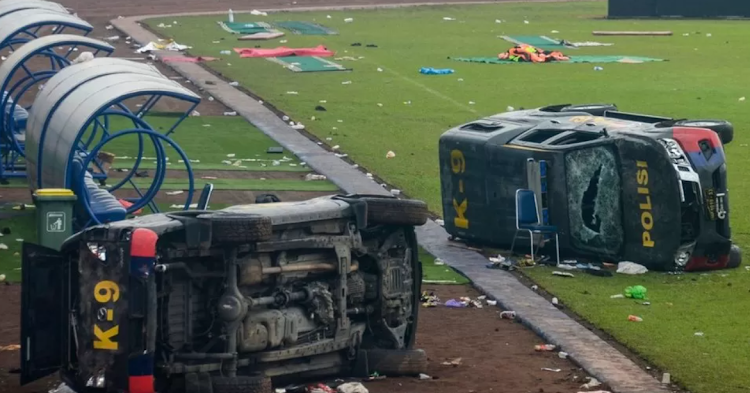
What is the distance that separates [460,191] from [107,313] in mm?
7398

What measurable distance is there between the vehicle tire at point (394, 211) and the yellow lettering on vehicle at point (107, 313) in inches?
88.9

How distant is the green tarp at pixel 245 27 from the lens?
4647 cm

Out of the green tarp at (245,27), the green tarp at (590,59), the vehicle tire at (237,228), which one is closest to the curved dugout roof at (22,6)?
the green tarp at (590,59)

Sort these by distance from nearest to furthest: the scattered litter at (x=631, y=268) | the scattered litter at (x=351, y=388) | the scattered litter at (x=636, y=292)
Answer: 1. the scattered litter at (x=351, y=388)
2. the scattered litter at (x=636, y=292)
3. the scattered litter at (x=631, y=268)

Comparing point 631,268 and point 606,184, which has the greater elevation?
point 606,184

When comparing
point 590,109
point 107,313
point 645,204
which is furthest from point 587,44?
point 107,313

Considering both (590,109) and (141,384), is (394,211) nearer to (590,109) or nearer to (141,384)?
(141,384)

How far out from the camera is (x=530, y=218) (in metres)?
15.9

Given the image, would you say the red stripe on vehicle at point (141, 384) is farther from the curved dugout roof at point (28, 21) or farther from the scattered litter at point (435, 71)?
the scattered litter at point (435, 71)

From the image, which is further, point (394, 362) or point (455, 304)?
point (455, 304)

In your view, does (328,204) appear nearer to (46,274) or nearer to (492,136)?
(46,274)

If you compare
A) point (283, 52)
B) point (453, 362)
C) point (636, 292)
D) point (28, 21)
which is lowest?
point (453, 362)

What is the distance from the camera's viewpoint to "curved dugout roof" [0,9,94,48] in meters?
25.6

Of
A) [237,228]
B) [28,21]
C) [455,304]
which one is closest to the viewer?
[237,228]
